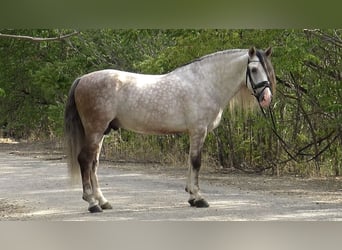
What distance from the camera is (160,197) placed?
18.5ft

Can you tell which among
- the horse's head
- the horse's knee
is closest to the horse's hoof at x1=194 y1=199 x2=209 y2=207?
the horse's knee

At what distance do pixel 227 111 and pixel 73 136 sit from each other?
9.99 feet

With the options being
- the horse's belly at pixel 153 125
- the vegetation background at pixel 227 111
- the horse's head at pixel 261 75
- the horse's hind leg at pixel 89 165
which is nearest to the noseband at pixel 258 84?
the horse's head at pixel 261 75

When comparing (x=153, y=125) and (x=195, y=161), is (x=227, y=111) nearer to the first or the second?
(x=195, y=161)

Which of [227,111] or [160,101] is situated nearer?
[160,101]

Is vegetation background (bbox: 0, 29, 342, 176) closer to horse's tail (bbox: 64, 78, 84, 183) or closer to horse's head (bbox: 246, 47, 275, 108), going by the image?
horse's head (bbox: 246, 47, 275, 108)

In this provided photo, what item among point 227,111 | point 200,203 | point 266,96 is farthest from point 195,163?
point 227,111

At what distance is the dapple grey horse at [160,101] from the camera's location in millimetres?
4617

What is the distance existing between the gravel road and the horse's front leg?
93 mm

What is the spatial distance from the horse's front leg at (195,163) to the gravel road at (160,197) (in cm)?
9

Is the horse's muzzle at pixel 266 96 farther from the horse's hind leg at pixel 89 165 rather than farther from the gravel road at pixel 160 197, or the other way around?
the horse's hind leg at pixel 89 165

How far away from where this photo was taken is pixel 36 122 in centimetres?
1173

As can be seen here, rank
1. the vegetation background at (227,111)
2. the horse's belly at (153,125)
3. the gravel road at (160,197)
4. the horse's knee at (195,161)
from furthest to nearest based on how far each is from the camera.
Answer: the vegetation background at (227,111)
the horse's knee at (195,161)
the horse's belly at (153,125)
the gravel road at (160,197)
